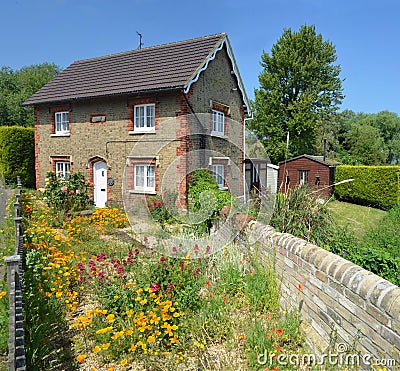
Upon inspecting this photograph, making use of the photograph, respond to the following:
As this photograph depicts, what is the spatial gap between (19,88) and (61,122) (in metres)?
33.9

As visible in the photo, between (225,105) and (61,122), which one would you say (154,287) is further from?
(61,122)

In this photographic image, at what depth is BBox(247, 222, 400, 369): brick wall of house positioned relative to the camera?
268cm

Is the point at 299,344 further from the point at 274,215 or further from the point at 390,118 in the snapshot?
the point at 390,118

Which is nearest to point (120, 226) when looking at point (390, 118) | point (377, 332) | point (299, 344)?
point (299, 344)

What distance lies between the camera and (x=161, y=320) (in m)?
3.93

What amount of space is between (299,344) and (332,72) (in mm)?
35977

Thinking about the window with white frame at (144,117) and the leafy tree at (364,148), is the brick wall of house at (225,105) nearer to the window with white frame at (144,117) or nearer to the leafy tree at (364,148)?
the window with white frame at (144,117)

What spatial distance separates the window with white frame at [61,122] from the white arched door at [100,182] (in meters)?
2.81

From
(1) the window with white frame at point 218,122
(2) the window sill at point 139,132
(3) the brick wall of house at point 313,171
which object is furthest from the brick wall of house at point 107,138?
(3) the brick wall of house at point 313,171

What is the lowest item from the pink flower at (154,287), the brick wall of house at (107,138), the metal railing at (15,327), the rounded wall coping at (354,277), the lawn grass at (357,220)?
the lawn grass at (357,220)

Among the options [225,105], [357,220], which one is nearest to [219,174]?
[225,105]

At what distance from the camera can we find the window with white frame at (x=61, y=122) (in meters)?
15.6

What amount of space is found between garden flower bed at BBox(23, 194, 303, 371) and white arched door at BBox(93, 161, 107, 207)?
9.28m

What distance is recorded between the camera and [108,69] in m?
15.7
